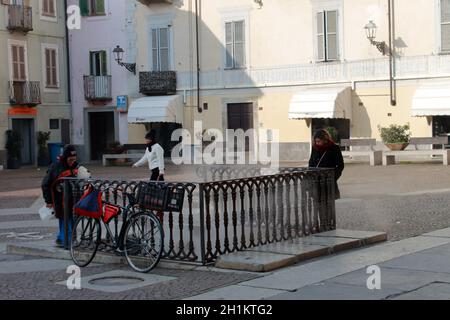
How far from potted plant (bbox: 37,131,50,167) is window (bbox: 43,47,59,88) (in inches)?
97.7

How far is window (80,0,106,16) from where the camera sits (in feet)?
116

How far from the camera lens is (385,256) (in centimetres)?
932

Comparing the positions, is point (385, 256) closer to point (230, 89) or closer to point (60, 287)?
point (60, 287)

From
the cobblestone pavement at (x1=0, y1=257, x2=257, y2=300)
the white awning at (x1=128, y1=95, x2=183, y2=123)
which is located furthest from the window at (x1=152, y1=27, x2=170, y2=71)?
the cobblestone pavement at (x1=0, y1=257, x2=257, y2=300)

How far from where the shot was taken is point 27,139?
3491 centimetres

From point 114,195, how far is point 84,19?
27.9 m

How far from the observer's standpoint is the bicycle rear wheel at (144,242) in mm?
8820

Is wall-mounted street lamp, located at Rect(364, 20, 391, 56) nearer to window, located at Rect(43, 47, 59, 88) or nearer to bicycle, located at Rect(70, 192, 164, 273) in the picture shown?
window, located at Rect(43, 47, 59, 88)

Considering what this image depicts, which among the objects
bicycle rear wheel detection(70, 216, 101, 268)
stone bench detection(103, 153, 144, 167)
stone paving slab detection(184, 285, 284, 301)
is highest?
stone bench detection(103, 153, 144, 167)

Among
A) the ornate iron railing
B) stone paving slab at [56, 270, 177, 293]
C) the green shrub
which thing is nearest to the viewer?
stone paving slab at [56, 270, 177, 293]

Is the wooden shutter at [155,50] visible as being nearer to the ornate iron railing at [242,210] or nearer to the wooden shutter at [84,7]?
the wooden shutter at [84,7]

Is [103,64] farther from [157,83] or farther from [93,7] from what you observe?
[157,83]

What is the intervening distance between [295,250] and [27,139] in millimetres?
27558

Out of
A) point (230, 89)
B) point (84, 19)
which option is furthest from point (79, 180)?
point (84, 19)
